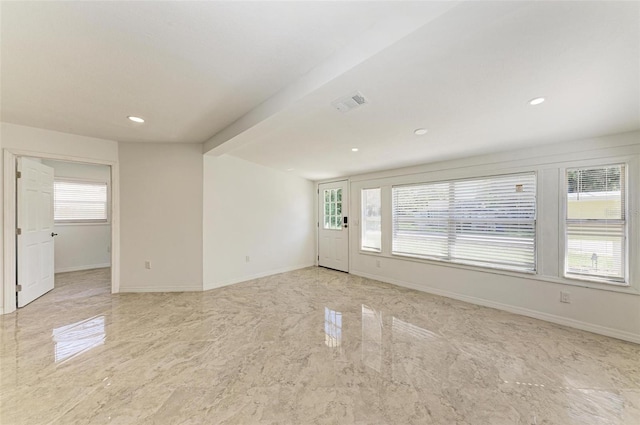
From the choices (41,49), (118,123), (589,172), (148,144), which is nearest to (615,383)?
(589,172)

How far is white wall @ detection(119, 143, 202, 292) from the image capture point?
387 cm

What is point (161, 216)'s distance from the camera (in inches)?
155

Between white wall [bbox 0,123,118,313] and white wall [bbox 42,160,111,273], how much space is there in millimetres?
1984

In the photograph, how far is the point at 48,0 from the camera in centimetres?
128

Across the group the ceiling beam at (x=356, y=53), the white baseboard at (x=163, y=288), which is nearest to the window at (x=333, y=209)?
the white baseboard at (x=163, y=288)

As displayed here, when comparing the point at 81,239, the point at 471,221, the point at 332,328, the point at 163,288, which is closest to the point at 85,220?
the point at 81,239

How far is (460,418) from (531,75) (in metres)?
2.35

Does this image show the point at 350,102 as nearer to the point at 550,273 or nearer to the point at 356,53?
the point at 356,53

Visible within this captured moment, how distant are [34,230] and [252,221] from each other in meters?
3.10

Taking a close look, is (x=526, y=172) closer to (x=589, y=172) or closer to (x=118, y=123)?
(x=589, y=172)

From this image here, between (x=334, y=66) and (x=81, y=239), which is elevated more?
(x=334, y=66)

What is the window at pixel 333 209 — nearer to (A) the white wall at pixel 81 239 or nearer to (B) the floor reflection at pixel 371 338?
(B) the floor reflection at pixel 371 338

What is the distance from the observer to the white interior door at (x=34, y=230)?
3.26 m

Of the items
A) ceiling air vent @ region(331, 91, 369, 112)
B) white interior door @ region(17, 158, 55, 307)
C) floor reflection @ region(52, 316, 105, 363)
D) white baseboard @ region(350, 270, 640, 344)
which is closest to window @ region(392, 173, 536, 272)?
white baseboard @ region(350, 270, 640, 344)
